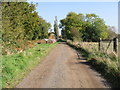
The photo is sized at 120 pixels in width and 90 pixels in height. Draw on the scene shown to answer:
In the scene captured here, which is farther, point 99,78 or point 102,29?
point 102,29

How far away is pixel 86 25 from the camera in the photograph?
285 ft

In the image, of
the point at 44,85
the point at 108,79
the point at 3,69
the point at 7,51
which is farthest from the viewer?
the point at 7,51

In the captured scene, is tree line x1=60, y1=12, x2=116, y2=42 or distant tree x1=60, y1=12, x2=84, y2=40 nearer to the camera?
tree line x1=60, y1=12, x2=116, y2=42

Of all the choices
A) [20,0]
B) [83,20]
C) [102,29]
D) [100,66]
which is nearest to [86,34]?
[102,29]

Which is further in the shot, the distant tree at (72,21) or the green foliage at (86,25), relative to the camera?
the distant tree at (72,21)

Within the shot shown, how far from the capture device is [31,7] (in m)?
23.9

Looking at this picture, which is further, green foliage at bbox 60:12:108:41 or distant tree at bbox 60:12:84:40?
distant tree at bbox 60:12:84:40

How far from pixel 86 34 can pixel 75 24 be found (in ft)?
31.0

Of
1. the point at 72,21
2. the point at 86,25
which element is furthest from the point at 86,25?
the point at 72,21

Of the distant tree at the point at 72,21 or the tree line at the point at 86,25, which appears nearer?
the tree line at the point at 86,25

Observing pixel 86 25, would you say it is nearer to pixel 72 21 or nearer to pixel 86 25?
pixel 86 25

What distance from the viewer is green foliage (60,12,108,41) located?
79.7m

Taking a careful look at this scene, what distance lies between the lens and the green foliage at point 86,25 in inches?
3137

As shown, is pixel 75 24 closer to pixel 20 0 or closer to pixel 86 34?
pixel 86 34
